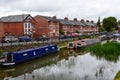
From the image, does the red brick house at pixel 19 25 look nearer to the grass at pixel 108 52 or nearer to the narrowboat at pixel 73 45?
the narrowboat at pixel 73 45

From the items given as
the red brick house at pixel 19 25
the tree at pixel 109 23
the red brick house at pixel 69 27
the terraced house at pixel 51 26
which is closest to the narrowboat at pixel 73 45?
the red brick house at pixel 19 25

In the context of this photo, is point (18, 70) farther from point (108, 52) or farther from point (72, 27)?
point (72, 27)

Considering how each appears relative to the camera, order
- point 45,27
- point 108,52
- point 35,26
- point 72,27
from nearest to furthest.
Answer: point 108,52, point 35,26, point 45,27, point 72,27

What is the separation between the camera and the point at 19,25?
50.0m

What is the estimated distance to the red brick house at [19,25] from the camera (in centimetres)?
4994

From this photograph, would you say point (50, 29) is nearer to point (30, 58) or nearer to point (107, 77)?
point (30, 58)

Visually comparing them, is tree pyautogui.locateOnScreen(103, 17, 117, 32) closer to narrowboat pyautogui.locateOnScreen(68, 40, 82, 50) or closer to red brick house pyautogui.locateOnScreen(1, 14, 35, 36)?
red brick house pyautogui.locateOnScreen(1, 14, 35, 36)

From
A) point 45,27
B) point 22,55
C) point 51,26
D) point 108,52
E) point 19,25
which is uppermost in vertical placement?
point 19,25

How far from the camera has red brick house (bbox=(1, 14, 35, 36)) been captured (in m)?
49.9

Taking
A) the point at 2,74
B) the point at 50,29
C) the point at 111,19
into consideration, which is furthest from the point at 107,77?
the point at 111,19

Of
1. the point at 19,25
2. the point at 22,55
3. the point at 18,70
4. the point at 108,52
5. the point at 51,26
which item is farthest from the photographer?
the point at 51,26

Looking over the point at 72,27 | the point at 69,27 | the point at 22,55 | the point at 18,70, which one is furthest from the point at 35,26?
the point at 18,70

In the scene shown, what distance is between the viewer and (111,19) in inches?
3799

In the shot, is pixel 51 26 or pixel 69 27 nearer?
pixel 51 26
